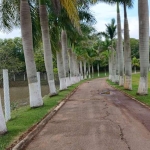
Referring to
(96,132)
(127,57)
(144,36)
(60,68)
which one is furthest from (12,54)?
(96,132)

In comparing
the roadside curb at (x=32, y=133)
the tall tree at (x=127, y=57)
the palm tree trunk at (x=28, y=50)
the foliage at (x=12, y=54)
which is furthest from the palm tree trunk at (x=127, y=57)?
the foliage at (x=12, y=54)

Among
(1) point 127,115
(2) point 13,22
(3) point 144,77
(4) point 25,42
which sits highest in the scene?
(2) point 13,22

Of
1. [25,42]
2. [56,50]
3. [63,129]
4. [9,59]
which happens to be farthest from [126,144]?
[9,59]

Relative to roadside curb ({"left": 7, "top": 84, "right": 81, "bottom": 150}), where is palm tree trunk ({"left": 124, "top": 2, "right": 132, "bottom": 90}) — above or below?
above

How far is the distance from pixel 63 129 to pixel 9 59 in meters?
55.1

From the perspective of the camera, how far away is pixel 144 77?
20203 millimetres

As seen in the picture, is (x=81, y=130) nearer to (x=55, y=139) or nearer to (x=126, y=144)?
(x=55, y=139)

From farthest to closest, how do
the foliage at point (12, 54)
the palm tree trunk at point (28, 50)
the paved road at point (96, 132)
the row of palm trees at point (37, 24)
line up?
the foliage at point (12, 54), the palm tree trunk at point (28, 50), the row of palm trees at point (37, 24), the paved road at point (96, 132)

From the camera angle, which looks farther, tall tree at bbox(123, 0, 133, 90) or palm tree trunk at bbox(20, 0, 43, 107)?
tall tree at bbox(123, 0, 133, 90)

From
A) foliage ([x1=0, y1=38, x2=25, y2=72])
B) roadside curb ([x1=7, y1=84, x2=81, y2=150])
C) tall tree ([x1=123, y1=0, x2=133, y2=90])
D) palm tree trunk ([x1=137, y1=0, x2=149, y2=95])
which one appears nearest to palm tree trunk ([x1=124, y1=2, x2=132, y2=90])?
tall tree ([x1=123, y1=0, x2=133, y2=90])

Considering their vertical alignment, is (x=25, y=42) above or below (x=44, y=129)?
above

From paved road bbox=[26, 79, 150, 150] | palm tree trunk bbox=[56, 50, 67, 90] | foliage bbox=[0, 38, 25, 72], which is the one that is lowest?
paved road bbox=[26, 79, 150, 150]

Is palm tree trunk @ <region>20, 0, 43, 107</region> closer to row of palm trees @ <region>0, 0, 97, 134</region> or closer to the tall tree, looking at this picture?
row of palm trees @ <region>0, 0, 97, 134</region>

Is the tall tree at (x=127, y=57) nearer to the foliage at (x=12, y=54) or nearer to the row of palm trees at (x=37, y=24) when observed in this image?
the row of palm trees at (x=37, y=24)
